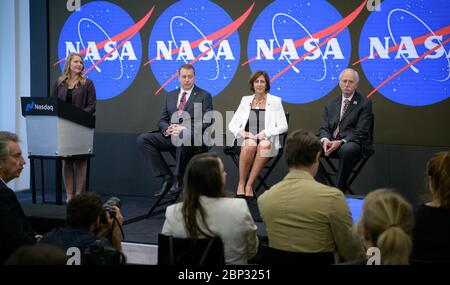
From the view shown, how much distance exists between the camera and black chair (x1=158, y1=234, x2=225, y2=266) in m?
2.53

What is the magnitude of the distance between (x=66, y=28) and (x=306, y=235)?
18.5ft

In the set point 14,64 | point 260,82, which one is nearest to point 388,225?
point 260,82

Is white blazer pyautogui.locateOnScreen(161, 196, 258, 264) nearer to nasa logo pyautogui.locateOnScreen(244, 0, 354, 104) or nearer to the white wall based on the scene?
nasa logo pyautogui.locateOnScreen(244, 0, 354, 104)

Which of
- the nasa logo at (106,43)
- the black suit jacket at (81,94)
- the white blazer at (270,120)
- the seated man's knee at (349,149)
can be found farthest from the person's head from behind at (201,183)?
the nasa logo at (106,43)

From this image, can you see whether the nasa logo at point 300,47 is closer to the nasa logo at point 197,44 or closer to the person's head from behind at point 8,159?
the nasa logo at point 197,44

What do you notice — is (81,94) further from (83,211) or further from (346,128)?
(83,211)

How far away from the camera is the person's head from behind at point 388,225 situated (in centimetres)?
205

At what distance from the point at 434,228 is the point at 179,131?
3.40 metres

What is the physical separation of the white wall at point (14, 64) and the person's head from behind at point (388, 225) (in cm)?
608

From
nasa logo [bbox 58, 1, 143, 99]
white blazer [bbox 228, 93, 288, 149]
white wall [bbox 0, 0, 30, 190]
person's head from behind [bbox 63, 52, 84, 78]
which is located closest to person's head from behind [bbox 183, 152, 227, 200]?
white blazer [bbox 228, 93, 288, 149]

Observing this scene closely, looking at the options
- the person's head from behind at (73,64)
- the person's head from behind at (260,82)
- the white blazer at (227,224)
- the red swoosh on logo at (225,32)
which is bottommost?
the white blazer at (227,224)

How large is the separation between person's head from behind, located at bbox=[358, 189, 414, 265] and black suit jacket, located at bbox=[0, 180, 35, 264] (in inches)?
68.9
